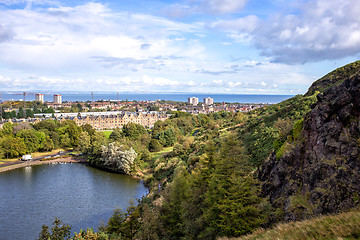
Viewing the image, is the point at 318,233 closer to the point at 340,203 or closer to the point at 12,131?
the point at 340,203

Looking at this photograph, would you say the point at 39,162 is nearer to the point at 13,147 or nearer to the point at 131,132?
the point at 13,147

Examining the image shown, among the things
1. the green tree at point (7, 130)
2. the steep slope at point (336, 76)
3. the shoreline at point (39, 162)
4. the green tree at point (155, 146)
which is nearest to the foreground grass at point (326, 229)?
the steep slope at point (336, 76)

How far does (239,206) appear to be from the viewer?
12.1 metres

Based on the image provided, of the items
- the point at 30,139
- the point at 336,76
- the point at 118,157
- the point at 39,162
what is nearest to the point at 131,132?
the point at 118,157

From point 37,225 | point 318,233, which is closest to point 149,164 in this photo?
point 37,225

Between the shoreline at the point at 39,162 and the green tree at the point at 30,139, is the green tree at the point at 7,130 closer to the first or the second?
the green tree at the point at 30,139

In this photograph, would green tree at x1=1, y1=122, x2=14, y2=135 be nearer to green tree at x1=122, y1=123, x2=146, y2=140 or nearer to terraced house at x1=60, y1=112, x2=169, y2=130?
A: green tree at x1=122, y1=123, x2=146, y2=140

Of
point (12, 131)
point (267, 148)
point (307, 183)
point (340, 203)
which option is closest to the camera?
point (340, 203)

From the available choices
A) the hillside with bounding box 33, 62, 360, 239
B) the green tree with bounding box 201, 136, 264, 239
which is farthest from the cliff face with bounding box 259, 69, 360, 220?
the green tree with bounding box 201, 136, 264, 239

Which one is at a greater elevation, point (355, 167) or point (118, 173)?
point (355, 167)

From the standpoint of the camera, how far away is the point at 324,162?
10.8 m

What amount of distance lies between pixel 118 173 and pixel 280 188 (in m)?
42.0

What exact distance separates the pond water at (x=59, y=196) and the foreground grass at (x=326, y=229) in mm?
13109

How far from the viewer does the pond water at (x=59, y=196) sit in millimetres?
28203
